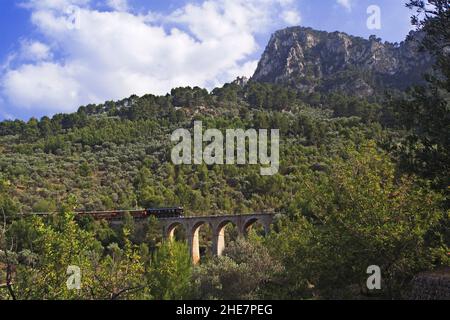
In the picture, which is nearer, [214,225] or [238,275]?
[238,275]

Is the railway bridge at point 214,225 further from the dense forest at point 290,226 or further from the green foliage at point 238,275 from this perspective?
the green foliage at point 238,275

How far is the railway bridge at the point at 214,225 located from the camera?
40.8 meters

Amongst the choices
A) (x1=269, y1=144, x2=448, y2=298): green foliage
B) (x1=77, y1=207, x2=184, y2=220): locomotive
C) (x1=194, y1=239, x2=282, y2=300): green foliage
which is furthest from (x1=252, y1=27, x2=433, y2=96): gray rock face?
(x1=269, y1=144, x2=448, y2=298): green foliage

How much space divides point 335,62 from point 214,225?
10171 cm

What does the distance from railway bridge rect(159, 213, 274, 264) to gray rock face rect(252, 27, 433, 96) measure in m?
75.0

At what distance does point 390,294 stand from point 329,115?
7905 cm

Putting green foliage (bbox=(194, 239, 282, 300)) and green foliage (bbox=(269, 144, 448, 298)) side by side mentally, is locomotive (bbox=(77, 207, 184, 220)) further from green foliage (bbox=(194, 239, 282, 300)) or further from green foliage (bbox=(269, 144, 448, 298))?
green foliage (bbox=(269, 144, 448, 298))

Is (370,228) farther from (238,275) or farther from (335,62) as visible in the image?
(335,62)

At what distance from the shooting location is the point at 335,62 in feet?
437

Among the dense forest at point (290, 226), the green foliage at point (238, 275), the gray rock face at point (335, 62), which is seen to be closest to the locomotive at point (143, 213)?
the dense forest at point (290, 226)

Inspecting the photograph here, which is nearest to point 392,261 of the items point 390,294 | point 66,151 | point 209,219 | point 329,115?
point 390,294

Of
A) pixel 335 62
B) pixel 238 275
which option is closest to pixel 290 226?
pixel 238 275

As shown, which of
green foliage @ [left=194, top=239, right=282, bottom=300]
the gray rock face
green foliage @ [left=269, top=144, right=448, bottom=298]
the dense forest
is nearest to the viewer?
the dense forest

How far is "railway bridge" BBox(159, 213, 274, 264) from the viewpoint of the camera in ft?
134
